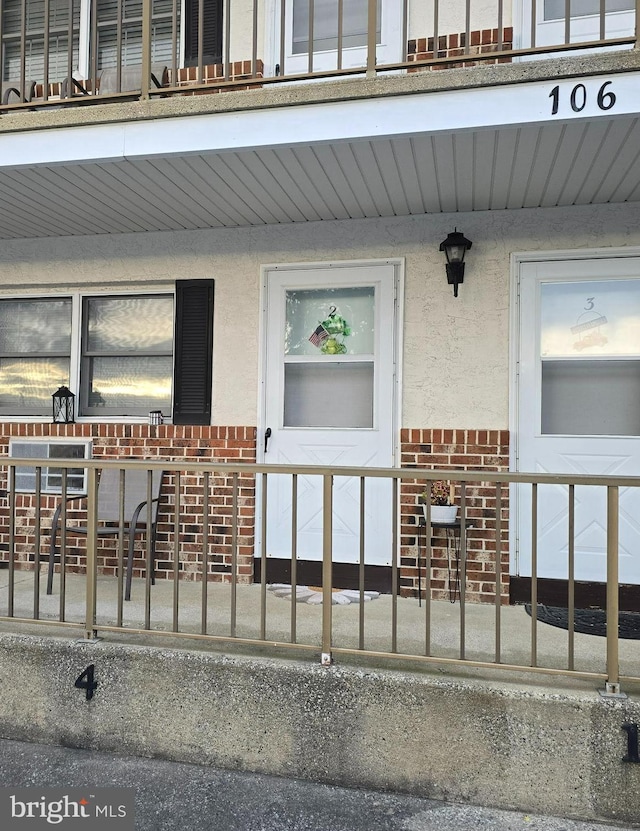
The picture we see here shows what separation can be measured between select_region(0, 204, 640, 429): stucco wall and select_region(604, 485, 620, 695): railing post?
1.58 meters

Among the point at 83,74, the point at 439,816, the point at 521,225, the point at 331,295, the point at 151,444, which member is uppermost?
the point at 83,74

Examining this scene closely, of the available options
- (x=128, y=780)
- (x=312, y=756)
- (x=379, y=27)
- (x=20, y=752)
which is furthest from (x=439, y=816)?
(x=379, y=27)

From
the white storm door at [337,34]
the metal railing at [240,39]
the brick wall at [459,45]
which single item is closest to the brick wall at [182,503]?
the metal railing at [240,39]

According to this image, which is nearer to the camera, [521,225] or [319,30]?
[521,225]

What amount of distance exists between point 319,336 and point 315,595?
5.82 feet

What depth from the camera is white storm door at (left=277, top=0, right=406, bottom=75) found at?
13.8 ft

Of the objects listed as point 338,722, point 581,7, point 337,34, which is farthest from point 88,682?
point 581,7

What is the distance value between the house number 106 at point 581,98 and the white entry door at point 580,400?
132cm

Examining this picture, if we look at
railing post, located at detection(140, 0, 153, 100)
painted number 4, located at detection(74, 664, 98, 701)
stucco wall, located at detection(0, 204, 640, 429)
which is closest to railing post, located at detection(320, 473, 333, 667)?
painted number 4, located at detection(74, 664, 98, 701)

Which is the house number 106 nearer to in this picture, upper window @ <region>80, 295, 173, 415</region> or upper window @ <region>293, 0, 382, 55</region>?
upper window @ <region>293, 0, 382, 55</region>

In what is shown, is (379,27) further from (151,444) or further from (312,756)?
(312,756)

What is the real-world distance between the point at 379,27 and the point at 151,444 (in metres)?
3.31

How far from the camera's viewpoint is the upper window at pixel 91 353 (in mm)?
4699

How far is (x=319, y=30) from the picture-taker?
4371mm
